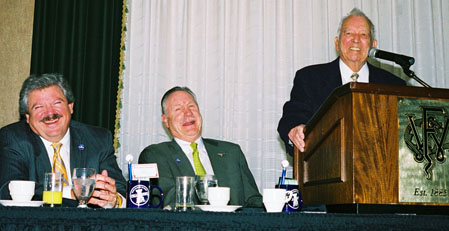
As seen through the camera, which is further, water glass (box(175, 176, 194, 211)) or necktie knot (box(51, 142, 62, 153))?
necktie knot (box(51, 142, 62, 153))

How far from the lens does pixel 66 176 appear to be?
8.74 feet

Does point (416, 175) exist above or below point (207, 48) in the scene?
below

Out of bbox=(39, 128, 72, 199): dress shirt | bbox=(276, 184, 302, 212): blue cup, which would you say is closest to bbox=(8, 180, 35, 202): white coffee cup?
bbox=(276, 184, 302, 212): blue cup

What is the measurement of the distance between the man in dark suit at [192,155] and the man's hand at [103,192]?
62 centimetres

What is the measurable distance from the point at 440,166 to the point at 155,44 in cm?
273

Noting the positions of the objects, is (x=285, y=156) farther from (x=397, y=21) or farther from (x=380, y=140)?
(x=380, y=140)

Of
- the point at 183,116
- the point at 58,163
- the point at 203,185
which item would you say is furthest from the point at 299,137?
the point at 58,163

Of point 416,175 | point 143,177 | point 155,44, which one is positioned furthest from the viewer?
point 155,44

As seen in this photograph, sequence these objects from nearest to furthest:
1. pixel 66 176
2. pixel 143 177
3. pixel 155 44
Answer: pixel 143 177, pixel 66 176, pixel 155 44

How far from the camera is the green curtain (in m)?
3.76

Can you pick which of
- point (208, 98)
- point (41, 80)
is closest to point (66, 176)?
point (41, 80)

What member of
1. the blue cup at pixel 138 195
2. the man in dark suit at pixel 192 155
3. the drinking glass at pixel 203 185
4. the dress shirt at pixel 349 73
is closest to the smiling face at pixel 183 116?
the man in dark suit at pixel 192 155

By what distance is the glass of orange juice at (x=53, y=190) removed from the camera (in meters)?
1.73

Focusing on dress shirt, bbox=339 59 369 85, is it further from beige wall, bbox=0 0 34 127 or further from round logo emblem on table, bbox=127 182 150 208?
beige wall, bbox=0 0 34 127
